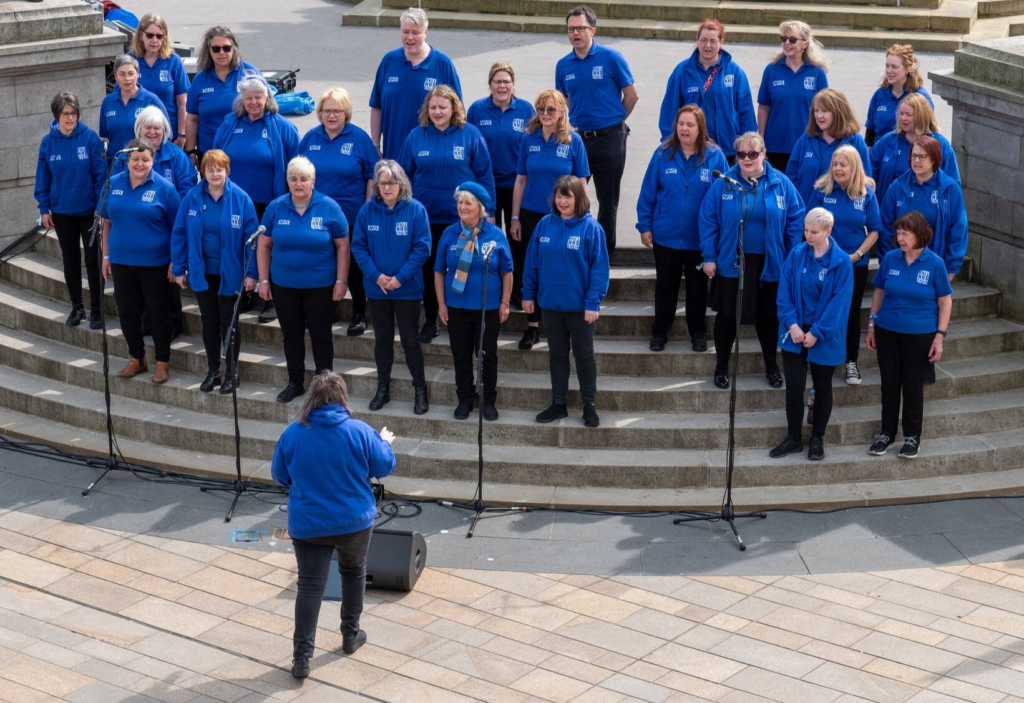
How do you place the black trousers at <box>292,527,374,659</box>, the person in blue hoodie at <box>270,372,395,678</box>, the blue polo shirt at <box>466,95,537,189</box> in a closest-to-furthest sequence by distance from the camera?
1. the person in blue hoodie at <box>270,372,395,678</box>
2. the black trousers at <box>292,527,374,659</box>
3. the blue polo shirt at <box>466,95,537,189</box>

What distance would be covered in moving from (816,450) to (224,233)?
4534mm

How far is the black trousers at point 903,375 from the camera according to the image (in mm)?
10375

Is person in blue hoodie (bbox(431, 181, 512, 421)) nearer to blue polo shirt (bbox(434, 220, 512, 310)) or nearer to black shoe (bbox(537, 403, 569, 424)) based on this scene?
blue polo shirt (bbox(434, 220, 512, 310))

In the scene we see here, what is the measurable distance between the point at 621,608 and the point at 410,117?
464cm

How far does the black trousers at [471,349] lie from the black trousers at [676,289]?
4.46 feet

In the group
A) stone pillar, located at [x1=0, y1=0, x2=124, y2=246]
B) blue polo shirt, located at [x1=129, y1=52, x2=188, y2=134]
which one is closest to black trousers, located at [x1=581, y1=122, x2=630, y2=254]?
blue polo shirt, located at [x1=129, y1=52, x2=188, y2=134]

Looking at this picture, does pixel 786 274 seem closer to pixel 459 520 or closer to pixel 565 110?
pixel 565 110

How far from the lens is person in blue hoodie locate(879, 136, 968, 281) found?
1070 cm

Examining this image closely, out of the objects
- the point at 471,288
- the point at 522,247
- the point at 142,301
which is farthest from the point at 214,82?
the point at 471,288

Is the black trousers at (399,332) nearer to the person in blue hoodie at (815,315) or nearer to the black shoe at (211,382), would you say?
the black shoe at (211,382)

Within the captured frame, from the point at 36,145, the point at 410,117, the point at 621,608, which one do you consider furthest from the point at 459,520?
the point at 36,145

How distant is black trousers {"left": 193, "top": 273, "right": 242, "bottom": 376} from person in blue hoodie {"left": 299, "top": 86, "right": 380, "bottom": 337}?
0.98 metres

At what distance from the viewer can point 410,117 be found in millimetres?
11805

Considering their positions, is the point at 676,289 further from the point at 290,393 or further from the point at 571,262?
the point at 290,393
